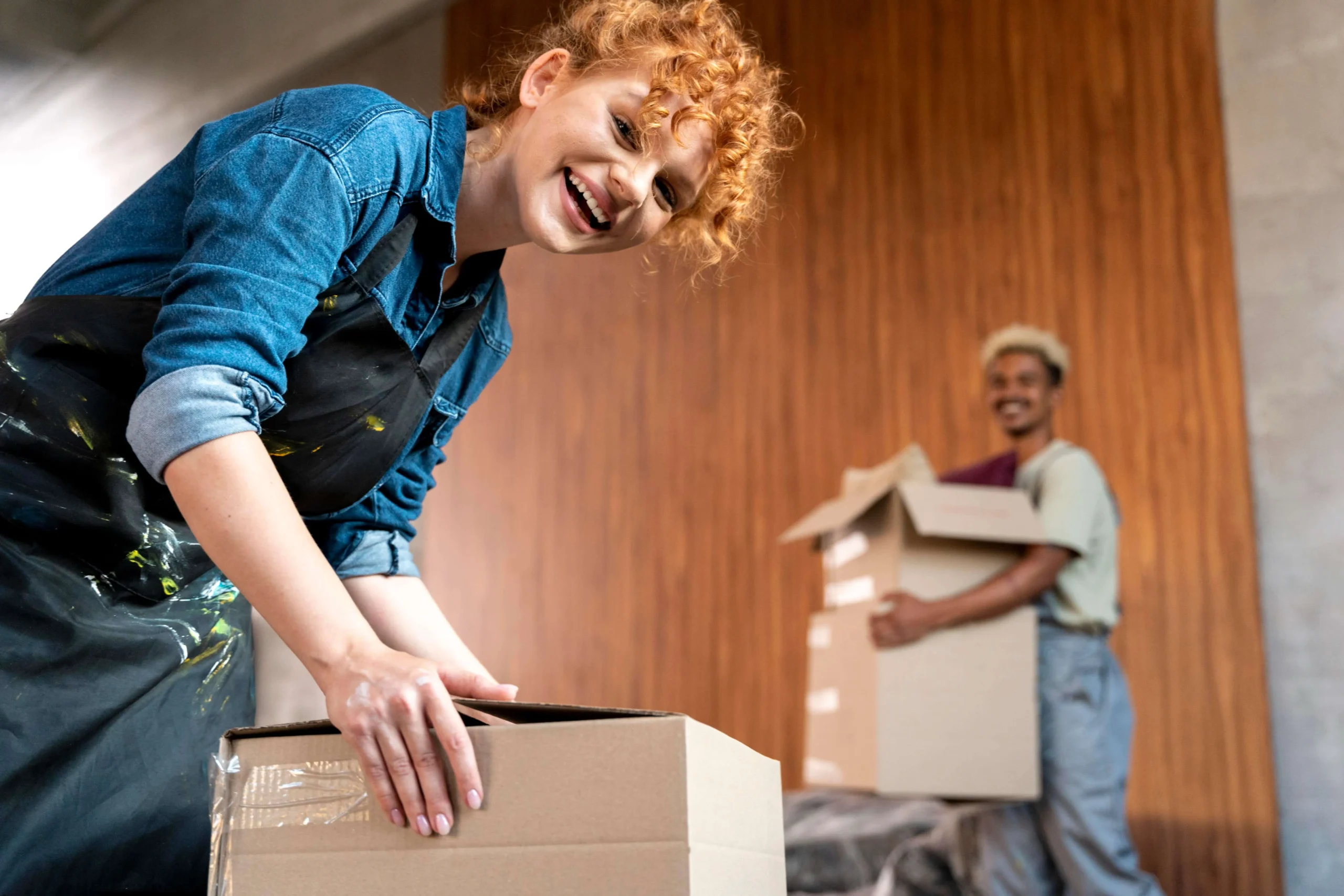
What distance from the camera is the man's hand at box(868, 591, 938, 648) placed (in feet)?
7.85

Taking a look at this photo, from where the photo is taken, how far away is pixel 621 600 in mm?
3576

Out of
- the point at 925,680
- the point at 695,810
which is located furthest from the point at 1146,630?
the point at 695,810

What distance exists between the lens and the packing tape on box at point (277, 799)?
0.58 m

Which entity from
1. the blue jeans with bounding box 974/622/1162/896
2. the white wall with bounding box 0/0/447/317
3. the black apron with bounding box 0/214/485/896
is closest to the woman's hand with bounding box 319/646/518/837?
the black apron with bounding box 0/214/485/896

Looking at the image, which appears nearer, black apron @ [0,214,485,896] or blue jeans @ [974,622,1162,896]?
black apron @ [0,214,485,896]

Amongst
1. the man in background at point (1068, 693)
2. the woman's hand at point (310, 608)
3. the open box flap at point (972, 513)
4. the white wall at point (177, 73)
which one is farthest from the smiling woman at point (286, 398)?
the white wall at point (177, 73)

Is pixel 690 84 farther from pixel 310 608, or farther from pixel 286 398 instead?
pixel 310 608

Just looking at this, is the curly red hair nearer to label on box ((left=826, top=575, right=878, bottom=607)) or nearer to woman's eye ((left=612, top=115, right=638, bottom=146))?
woman's eye ((left=612, top=115, right=638, bottom=146))

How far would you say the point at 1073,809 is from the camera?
2.40 metres

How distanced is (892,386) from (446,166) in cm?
239

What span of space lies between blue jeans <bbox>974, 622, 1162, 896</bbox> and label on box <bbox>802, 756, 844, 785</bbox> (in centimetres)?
32

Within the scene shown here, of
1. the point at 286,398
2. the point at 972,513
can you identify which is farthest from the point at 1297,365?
the point at 286,398

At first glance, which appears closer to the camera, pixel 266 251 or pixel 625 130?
pixel 266 251

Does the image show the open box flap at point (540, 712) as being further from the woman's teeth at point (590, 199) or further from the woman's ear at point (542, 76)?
the woman's ear at point (542, 76)
